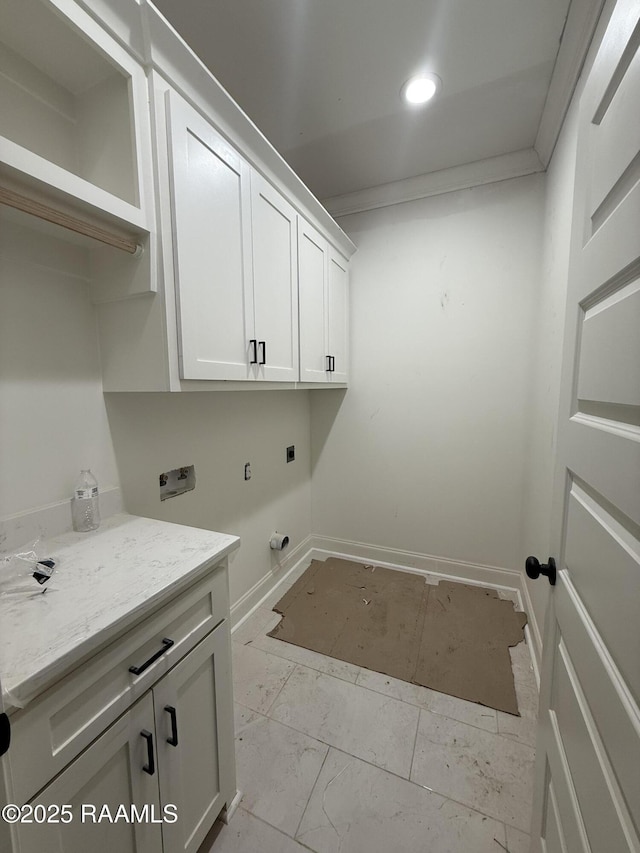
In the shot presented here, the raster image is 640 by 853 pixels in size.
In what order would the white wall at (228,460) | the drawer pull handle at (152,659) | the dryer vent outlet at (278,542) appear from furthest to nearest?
the dryer vent outlet at (278,542)
the white wall at (228,460)
the drawer pull handle at (152,659)

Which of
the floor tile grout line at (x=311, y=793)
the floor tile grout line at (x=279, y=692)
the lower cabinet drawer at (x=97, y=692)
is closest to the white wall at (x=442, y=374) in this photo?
the floor tile grout line at (x=279, y=692)

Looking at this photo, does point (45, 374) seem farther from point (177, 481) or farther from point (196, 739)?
point (196, 739)

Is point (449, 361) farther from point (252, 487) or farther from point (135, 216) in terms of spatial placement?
point (135, 216)

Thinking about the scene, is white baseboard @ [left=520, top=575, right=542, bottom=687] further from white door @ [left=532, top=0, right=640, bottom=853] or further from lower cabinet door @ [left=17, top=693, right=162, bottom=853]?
lower cabinet door @ [left=17, top=693, right=162, bottom=853]

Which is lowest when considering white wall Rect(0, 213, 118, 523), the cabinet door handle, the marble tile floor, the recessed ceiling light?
the marble tile floor

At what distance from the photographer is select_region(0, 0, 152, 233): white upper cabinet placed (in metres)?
0.80

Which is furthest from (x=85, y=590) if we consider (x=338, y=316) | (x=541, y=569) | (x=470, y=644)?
(x=338, y=316)

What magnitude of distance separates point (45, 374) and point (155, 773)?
1.09m

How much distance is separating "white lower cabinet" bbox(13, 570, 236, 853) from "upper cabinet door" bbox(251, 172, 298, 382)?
102cm

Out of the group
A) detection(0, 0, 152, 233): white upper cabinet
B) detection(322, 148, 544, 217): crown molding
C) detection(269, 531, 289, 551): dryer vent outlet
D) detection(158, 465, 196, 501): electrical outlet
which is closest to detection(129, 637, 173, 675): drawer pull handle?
detection(158, 465, 196, 501): electrical outlet

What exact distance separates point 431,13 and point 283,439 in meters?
2.05

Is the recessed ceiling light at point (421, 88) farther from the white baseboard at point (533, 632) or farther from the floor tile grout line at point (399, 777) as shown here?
the floor tile grout line at point (399, 777)

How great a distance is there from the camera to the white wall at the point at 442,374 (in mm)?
2074

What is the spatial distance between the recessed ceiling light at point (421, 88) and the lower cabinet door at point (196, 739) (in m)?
2.25
